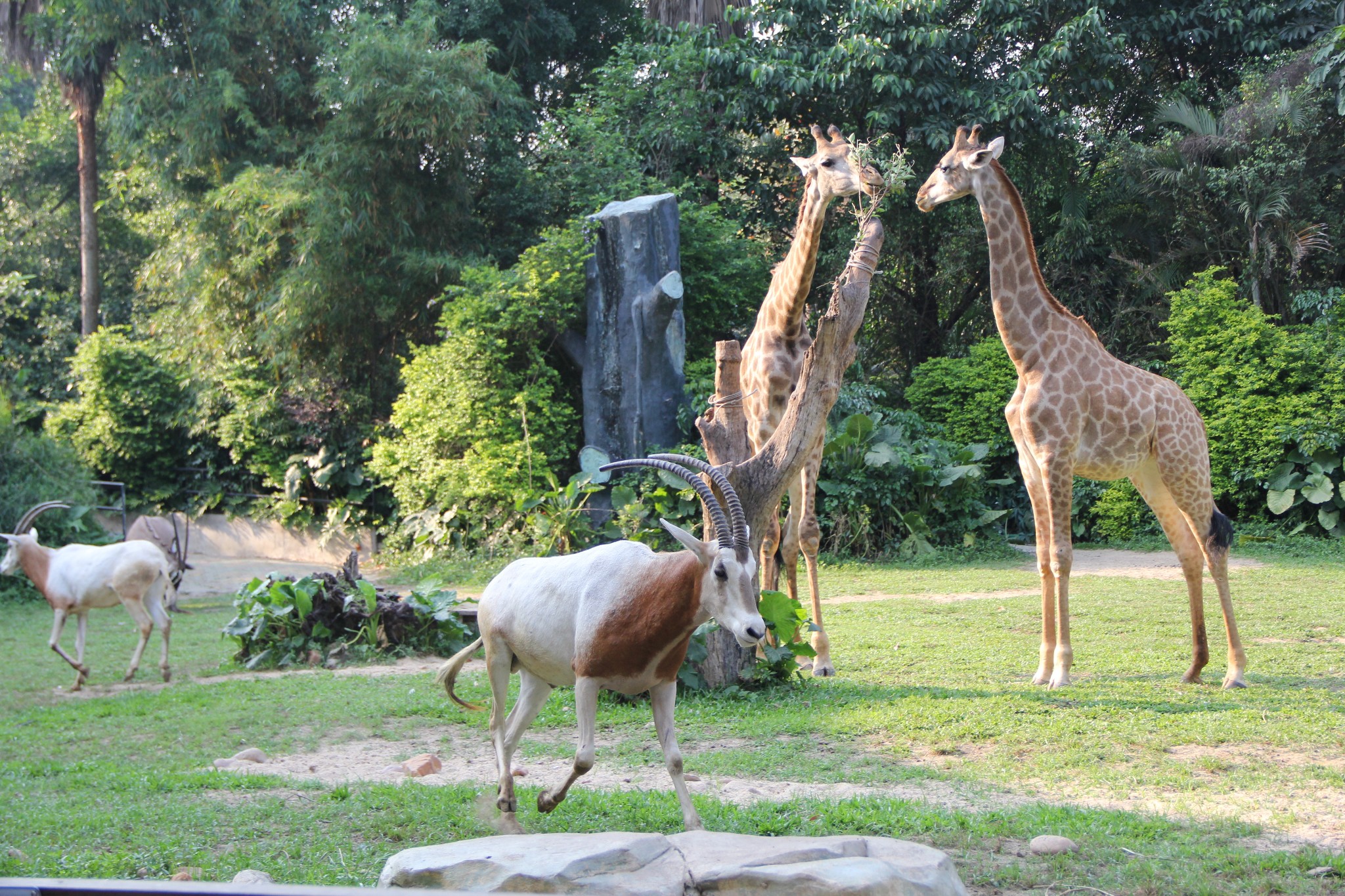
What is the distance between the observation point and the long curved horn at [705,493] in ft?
13.8

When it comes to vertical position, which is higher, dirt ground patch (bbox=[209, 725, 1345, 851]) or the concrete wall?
the concrete wall

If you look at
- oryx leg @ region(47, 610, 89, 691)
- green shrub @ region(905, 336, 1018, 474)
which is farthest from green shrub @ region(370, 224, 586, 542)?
oryx leg @ region(47, 610, 89, 691)

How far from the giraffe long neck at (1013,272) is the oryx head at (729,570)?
420 centimetres

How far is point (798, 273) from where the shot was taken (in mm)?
8289

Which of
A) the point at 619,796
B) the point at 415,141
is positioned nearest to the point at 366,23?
the point at 415,141

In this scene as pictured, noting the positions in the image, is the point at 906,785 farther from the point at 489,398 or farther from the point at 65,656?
the point at 489,398

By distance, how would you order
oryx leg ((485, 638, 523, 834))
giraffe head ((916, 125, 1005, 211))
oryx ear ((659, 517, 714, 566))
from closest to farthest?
1. oryx ear ((659, 517, 714, 566))
2. oryx leg ((485, 638, 523, 834))
3. giraffe head ((916, 125, 1005, 211))

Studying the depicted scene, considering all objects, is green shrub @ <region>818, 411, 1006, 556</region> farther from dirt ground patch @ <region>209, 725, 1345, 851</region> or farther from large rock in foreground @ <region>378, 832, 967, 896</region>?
large rock in foreground @ <region>378, 832, 967, 896</region>

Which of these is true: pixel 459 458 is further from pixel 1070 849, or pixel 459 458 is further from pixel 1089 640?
pixel 1070 849

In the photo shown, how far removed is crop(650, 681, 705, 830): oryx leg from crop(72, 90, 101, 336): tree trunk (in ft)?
64.7

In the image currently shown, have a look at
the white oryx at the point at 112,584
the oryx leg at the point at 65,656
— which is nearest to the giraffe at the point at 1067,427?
the white oryx at the point at 112,584

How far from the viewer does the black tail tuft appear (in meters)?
7.51

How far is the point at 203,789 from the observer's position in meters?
5.62

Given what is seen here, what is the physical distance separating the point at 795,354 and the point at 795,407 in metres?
2.21
